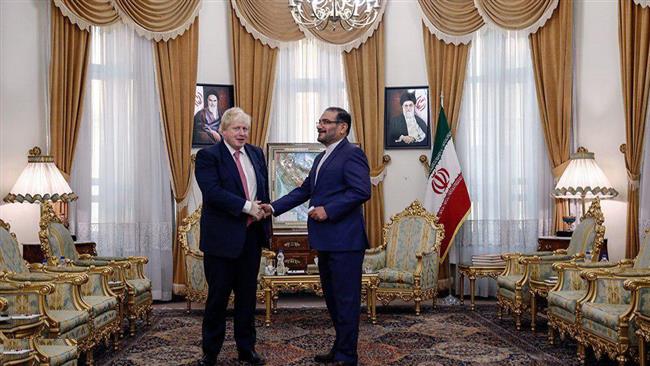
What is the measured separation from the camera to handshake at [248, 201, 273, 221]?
13.4ft

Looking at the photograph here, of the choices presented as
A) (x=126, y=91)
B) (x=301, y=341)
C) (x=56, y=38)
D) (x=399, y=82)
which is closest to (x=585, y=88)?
(x=399, y=82)

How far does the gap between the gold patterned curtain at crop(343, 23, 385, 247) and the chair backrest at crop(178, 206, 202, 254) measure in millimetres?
2070

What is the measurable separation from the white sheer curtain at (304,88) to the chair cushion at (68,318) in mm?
4140

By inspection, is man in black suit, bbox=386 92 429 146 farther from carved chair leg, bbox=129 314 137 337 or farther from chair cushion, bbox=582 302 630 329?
chair cushion, bbox=582 302 630 329

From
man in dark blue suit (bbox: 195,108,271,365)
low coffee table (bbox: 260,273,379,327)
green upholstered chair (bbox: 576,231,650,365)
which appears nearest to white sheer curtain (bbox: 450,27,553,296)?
low coffee table (bbox: 260,273,379,327)

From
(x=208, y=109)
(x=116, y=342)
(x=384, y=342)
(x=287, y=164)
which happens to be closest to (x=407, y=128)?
(x=287, y=164)

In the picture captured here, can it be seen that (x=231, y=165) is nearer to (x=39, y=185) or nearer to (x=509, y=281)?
(x=509, y=281)

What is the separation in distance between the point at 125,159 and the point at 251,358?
420 centimetres

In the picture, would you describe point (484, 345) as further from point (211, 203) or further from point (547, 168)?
point (547, 168)

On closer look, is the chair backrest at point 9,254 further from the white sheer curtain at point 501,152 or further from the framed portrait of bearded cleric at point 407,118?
the white sheer curtain at point 501,152

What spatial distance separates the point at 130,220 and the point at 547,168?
16.0 ft

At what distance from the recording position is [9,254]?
479cm

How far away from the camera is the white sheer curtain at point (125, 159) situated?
310 inches

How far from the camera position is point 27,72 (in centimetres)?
757
